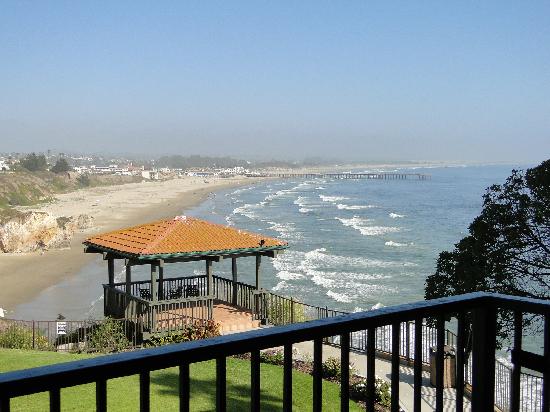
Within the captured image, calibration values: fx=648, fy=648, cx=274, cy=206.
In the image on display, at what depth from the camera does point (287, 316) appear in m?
16.1

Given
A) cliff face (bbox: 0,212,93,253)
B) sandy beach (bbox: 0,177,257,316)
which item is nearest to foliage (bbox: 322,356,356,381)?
sandy beach (bbox: 0,177,257,316)

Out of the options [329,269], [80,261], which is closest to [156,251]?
[329,269]

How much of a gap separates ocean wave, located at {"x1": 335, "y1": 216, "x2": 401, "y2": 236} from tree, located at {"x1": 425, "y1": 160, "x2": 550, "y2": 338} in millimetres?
45224

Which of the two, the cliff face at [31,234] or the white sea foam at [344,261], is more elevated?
the cliff face at [31,234]

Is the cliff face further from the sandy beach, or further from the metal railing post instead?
the metal railing post

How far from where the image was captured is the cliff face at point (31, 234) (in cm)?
4653

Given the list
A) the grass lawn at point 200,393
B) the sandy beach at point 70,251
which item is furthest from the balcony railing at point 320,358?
the sandy beach at point 70,251

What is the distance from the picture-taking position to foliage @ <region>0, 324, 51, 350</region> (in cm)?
1359

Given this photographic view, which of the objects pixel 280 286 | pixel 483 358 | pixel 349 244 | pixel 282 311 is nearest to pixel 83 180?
pixel 349 244

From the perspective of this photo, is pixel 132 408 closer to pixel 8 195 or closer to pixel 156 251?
pixel 156 251

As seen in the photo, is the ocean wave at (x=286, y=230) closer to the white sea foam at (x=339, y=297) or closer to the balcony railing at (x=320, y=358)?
the white sea foam at (x=339, y=297)

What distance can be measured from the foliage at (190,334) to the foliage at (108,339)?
0.62 m

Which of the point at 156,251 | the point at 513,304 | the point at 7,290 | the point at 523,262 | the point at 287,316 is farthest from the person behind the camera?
the point at 7,290

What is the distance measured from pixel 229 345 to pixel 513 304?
1462 mm
